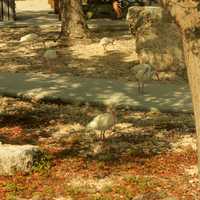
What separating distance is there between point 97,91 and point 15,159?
16.6ft

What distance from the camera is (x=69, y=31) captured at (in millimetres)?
19766

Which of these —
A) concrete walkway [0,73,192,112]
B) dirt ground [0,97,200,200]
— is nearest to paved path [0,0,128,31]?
concrete walkway [0,73,192,112]

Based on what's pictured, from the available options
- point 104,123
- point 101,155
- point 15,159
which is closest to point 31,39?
point 104,123

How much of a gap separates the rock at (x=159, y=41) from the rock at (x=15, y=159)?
22.6 ft

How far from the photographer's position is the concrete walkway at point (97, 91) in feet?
40.4

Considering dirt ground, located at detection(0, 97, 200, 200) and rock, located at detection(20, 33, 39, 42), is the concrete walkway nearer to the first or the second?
dirt ground, located at detection(0, 97, 200, 200)

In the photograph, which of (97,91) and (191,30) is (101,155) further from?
(191,30)

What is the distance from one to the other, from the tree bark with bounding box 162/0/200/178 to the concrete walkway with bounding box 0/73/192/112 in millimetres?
6208

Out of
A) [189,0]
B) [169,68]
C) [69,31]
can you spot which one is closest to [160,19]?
[169,68]

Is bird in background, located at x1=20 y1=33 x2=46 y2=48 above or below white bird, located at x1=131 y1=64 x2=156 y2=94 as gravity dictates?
below

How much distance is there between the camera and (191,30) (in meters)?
5.42

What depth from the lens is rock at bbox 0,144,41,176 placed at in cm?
838

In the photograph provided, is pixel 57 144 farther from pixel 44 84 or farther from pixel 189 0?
pixel 189 0

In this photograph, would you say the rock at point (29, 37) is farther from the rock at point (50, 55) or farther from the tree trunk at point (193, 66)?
the tree trunk at point (193, 66)
